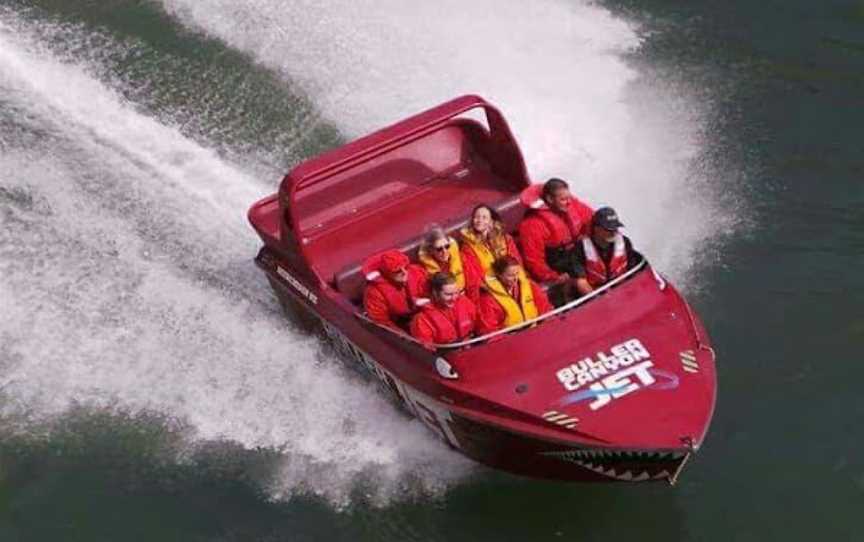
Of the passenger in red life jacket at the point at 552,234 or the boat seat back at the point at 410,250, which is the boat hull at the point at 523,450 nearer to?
the boat seat back at the point at 410,250

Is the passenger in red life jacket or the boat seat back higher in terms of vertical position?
the passenger in red life jacket

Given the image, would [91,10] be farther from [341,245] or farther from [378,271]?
[378,271]

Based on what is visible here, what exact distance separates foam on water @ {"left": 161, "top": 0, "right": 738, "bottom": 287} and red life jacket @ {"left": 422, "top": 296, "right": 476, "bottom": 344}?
9.25 feet

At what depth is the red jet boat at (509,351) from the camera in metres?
7.91

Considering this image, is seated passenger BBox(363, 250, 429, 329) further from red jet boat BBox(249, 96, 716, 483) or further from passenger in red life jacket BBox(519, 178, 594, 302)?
passenger in red life jacket BBox(519, 178, 594, 302)

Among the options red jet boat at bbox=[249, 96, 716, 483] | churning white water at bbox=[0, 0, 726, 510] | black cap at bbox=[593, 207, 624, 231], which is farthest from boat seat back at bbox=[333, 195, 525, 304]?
black cap at bbox=[593, 207, 624, 231]

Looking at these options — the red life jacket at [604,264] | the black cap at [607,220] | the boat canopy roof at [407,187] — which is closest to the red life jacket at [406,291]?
the boat canopy roof at [407,187]

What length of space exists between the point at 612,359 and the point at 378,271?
6.23 feet

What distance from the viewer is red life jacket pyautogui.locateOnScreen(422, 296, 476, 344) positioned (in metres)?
8.51

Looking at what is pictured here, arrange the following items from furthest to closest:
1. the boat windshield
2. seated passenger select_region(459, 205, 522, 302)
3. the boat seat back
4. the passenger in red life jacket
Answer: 1. the boat seat back
2. the passenger in red life jacket
3. seated passenger select_region(459, 205, 522, 302)
4. the boat windshield

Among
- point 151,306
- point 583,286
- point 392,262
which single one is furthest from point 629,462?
point 151,306

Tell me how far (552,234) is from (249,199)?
357 cm

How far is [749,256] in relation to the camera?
1090 cm

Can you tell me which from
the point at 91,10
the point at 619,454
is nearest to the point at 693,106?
the point at 619,454
